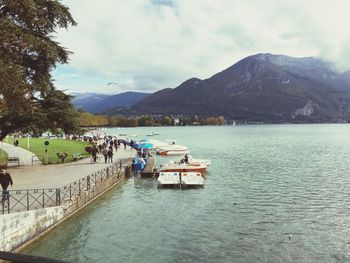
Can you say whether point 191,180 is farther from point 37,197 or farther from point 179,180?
point 37,197

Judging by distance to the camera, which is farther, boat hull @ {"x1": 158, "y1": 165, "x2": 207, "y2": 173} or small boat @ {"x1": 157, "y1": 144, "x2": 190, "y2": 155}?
small boat @ {"x1": 157, "y1": 144, "x2": 190, "y2": 155}

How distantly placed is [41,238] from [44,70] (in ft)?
60.5

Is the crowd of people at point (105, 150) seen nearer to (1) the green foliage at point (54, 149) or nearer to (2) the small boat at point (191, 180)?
(1) the green foliage at point (54, 149)

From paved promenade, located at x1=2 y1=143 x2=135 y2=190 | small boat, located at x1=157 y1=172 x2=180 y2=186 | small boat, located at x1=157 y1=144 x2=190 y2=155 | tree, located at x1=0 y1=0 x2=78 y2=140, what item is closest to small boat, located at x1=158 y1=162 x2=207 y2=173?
small boat, located at x1=157 y1=172 x2=180 y2=186

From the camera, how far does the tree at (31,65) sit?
20.8m

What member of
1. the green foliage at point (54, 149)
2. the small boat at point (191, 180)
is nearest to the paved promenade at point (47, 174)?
the green foliage at point (54, 149)

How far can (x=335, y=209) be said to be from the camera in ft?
88.1

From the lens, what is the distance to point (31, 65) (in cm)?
3228

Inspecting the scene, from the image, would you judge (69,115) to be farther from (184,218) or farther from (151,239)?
(151,239)

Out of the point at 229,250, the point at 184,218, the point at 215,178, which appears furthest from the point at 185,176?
the point at 229,250

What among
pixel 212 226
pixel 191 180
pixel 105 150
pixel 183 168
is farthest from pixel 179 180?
pixel 212 226

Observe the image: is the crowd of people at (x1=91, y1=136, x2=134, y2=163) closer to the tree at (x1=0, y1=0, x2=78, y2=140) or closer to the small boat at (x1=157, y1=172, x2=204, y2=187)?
the tree at (x1=0, y1=0, x2=78, y2=140)

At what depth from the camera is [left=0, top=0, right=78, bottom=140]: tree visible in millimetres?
20750

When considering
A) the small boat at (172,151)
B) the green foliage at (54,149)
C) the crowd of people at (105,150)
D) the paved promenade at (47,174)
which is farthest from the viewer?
the small boat at (172,151)
